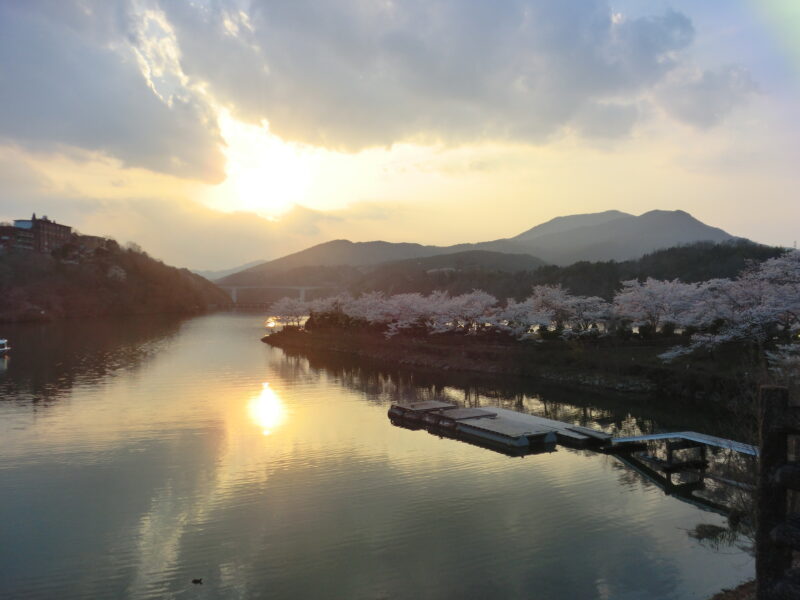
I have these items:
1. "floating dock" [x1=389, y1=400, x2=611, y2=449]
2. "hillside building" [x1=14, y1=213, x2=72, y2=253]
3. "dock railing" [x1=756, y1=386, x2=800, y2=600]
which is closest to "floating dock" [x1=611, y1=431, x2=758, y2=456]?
"floating dock" [x1=389, y1=400, x2=611, y2=449]

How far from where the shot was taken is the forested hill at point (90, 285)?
231 ft

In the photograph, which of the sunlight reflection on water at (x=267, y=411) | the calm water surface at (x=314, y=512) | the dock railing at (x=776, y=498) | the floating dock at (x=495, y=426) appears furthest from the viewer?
the sunlight reflection on water at (x=267, y=411)

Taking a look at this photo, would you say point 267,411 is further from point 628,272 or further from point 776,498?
point 628,272

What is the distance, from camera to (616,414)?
20938 mm

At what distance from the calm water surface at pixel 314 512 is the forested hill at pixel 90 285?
188ft

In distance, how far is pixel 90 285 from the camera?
8338cm

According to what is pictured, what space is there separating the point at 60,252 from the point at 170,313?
1875 cm

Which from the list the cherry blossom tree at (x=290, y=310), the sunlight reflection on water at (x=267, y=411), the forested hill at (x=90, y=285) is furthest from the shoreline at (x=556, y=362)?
the forested hill at (x=90, y=285)

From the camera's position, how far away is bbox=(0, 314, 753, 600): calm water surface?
28.3 ft

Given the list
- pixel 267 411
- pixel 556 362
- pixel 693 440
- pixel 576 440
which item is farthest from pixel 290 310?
pixel 693 440

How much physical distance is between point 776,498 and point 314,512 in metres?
9.33

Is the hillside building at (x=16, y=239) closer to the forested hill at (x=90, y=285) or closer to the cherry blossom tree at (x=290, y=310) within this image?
the forested hill at (x=90, y=285)

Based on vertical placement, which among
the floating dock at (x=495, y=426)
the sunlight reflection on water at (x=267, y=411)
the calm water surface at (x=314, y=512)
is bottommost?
the calm water surface at (x=314, y=512)

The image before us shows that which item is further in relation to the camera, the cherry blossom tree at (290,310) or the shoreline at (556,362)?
the cherry blossom tree at (290,310)
